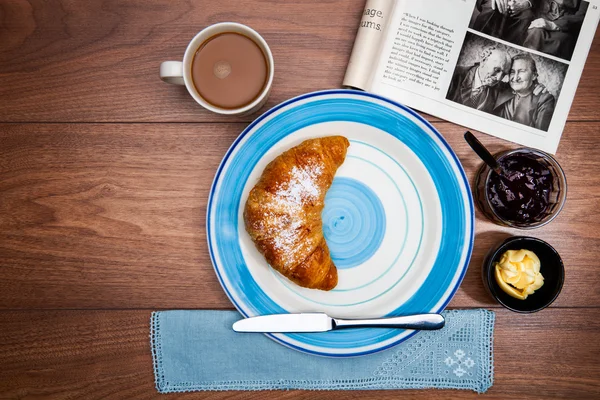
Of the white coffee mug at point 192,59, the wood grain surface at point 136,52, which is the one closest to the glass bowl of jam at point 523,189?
the wood grain surface at point 136,52

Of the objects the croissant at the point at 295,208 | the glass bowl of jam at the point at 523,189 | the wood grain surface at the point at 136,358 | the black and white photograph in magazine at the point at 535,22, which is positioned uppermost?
the black and white photograph in magazine at the point at 535,22

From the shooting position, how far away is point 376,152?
108cm

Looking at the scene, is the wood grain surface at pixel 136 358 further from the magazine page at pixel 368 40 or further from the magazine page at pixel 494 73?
the magazine page at pixel 368 40

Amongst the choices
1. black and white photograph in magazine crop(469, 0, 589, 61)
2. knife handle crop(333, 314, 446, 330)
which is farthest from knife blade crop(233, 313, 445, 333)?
black and white photograph in magazine crop(469, 0, 589, 61)

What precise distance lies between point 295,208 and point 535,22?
2.38 feet

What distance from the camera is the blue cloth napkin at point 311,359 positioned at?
1.09 meters

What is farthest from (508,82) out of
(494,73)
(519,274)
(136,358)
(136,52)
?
(136,358)

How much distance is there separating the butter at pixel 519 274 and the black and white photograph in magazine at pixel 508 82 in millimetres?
317

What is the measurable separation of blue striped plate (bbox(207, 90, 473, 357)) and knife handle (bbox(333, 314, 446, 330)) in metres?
0.03

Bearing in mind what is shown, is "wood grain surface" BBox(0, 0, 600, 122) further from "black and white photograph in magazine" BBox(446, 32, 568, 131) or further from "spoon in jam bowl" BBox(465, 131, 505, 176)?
"spoon in jam bowl" BBox(465, 131, 505, 176)

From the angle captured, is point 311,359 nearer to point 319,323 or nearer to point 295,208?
point 319,323

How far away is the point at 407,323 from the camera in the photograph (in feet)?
3.30

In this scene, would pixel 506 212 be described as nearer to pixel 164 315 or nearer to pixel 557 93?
pixel 557 93

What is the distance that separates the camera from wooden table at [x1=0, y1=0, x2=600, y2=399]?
110 cm
